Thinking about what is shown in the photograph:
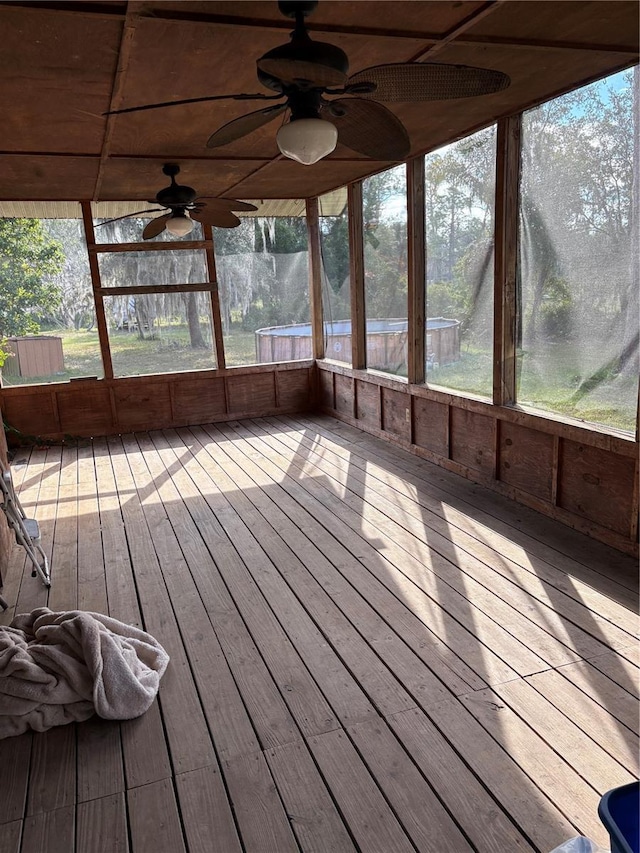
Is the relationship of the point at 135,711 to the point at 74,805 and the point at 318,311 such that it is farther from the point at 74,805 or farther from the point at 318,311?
the point at 318,311

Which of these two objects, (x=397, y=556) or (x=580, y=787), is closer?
(x=580, y=787)

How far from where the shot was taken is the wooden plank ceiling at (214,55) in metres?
2.34

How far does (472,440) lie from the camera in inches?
187

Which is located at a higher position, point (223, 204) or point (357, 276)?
point (223, 204)

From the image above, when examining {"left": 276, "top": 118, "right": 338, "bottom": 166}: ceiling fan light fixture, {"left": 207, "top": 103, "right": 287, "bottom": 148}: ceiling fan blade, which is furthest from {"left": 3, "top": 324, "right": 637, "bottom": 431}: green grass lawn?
{"left": 207, "top": 103, "right": 287, "bottom": 148}: ceiling fan blade

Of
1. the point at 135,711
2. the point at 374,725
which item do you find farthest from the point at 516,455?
the point at 135,711

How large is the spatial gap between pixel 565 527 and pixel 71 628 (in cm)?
294

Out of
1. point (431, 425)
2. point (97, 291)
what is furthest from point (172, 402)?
point (431, 425)

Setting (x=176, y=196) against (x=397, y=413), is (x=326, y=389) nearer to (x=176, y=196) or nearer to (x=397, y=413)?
(x=397, y=413)

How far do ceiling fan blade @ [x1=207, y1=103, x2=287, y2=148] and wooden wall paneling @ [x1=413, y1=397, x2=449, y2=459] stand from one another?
3.02 metres

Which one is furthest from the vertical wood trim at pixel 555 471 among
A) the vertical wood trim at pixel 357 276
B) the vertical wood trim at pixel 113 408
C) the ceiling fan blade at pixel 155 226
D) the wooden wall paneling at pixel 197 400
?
the vertical wood trim at pixel 113 408

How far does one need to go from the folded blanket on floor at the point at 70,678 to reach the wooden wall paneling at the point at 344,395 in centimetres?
467

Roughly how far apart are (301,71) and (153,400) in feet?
19.2

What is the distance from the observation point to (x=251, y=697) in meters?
2.35
